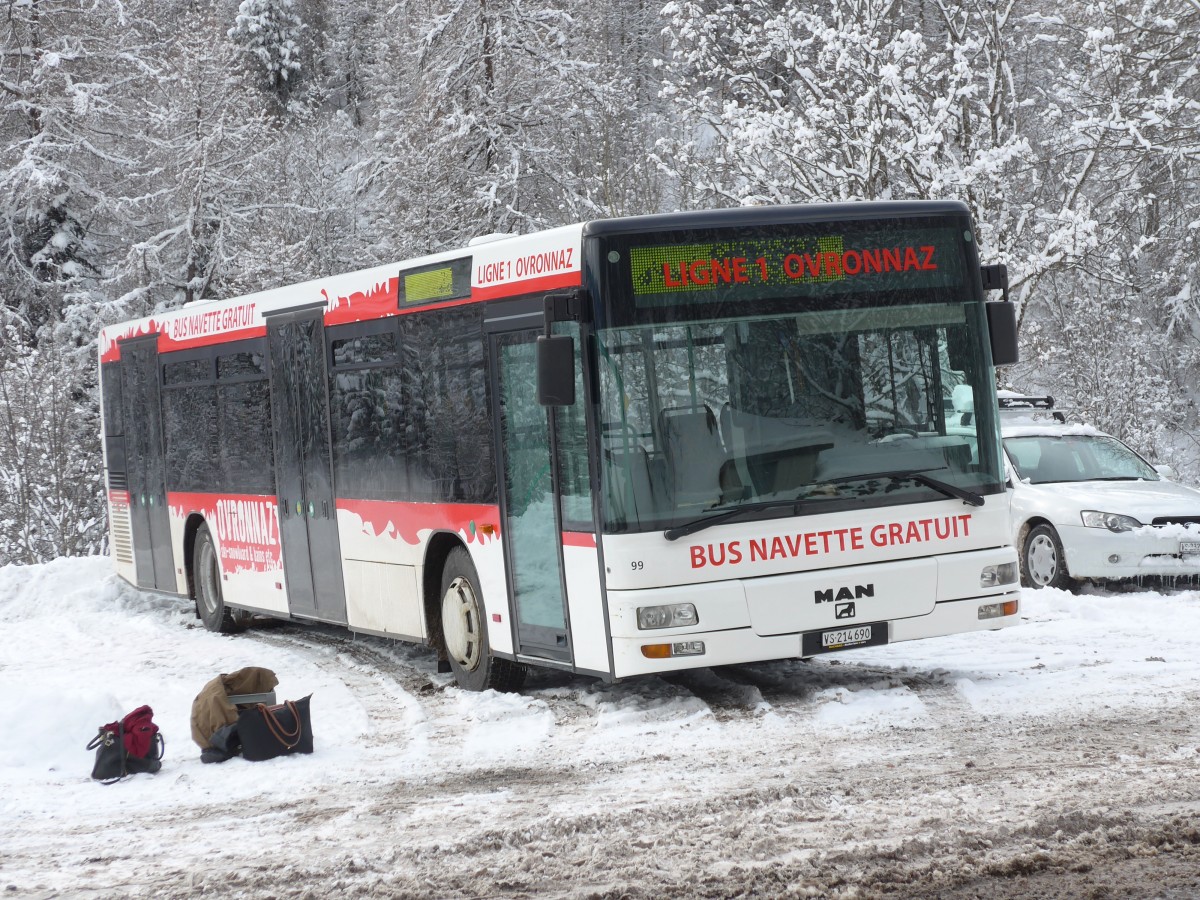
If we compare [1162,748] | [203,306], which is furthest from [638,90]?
[1162,748]

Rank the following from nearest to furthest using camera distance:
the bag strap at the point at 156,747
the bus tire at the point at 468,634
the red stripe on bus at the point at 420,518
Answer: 1. the bag strap at the point at 156,747
2. the red stripe on bus at the point at 420,518
3. the bus tire at the point at 468,634

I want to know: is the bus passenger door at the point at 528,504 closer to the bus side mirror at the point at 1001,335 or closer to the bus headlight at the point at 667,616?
the bus headlight at the point at 667,616

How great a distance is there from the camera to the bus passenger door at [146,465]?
650 inches

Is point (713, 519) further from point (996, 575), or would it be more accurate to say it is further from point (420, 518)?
point (420, 518)

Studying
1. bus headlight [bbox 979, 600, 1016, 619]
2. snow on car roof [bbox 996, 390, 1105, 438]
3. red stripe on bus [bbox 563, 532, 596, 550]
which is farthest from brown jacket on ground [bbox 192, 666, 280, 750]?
snow on car roof [bbox 996, 390, 1105, 438]

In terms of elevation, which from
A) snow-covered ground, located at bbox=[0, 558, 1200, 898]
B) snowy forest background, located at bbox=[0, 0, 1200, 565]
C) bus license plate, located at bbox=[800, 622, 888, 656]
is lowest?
snow-covered ground, located at bbox=[0, 558, 1200, 898]

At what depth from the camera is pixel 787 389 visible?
9031mm

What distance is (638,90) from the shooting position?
52.0m

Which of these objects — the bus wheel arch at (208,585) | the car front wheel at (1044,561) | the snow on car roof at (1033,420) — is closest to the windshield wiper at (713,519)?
the car front wheel at (1044,561)

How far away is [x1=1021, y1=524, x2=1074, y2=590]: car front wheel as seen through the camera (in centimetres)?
1472

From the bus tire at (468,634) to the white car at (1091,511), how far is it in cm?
618

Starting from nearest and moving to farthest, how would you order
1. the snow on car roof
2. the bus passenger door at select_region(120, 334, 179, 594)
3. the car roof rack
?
the snow on car roof → the bus passenger door at select_region(120, 334, 179, 594) → the car roof rack

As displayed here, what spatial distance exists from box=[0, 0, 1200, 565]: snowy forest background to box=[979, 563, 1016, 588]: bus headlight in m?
12.3

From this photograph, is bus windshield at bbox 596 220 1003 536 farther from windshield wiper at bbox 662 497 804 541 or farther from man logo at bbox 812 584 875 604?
man logo at bbox 812 584 875 604
